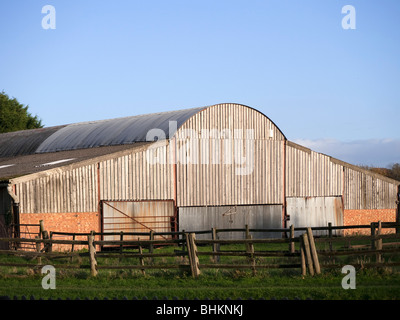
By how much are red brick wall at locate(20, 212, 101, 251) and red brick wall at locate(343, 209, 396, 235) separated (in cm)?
1527

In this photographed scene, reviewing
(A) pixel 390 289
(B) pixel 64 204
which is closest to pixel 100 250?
(B) pixel 64 204

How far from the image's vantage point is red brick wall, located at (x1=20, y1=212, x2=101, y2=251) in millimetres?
26062

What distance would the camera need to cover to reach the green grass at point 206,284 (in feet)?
43.3

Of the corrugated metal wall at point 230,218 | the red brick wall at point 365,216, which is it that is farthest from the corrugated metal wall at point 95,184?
the red brick wall at point 365,216

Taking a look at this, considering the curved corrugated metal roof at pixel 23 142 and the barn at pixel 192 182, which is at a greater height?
the curved corrugated metal roof at pixel 23 142

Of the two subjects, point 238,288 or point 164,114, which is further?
point 164,114

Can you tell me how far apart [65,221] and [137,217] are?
12.5ft

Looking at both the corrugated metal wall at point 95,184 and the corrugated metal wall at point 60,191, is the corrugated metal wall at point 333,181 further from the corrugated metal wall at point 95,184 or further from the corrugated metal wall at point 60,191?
the corrugated metal wall at point 60,191

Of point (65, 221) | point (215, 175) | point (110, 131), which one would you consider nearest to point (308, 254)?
point (65, 221)

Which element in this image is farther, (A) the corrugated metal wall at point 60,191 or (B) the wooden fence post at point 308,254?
(A) the corrugated metal wall at point 60,191

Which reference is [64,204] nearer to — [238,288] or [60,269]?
[60,269]

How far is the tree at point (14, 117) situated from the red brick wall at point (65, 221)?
4876 cm

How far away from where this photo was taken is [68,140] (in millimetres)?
41375
